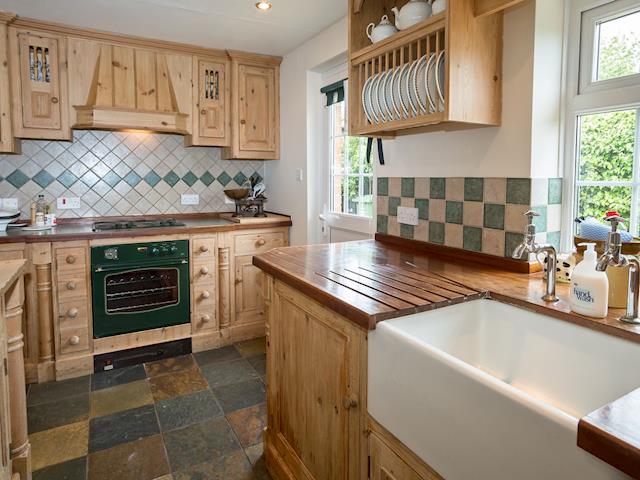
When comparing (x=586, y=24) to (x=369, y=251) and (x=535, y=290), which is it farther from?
(x=369, y=251)

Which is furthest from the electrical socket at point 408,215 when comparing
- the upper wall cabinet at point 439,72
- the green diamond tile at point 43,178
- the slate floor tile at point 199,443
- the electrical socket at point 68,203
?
the green diamond tile at point 43,178

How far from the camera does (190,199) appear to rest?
370 centimetres

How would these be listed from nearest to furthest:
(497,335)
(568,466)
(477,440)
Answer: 1. (568,466)
2. (477,440)
3. (497,335)

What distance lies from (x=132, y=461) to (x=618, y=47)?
2.57 metres

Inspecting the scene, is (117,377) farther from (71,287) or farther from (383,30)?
(383,30)

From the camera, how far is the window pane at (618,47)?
147cm

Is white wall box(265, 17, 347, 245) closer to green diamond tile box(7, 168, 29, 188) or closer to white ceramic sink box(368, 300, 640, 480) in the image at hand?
green diamond tile box(7, 168, 29, 188)

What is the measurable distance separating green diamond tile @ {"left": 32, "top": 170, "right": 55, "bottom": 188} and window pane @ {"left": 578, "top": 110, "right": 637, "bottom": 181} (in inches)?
133

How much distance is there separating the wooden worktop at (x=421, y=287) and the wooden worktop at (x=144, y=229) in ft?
4.17

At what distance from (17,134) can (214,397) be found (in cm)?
215

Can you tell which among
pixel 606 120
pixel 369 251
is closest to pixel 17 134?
pixel 369 251

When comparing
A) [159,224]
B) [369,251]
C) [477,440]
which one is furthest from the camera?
[159,224]

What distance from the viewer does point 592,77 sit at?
160 cm

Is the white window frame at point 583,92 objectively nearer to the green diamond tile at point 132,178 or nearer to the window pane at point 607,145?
the window pane at point 607,145
